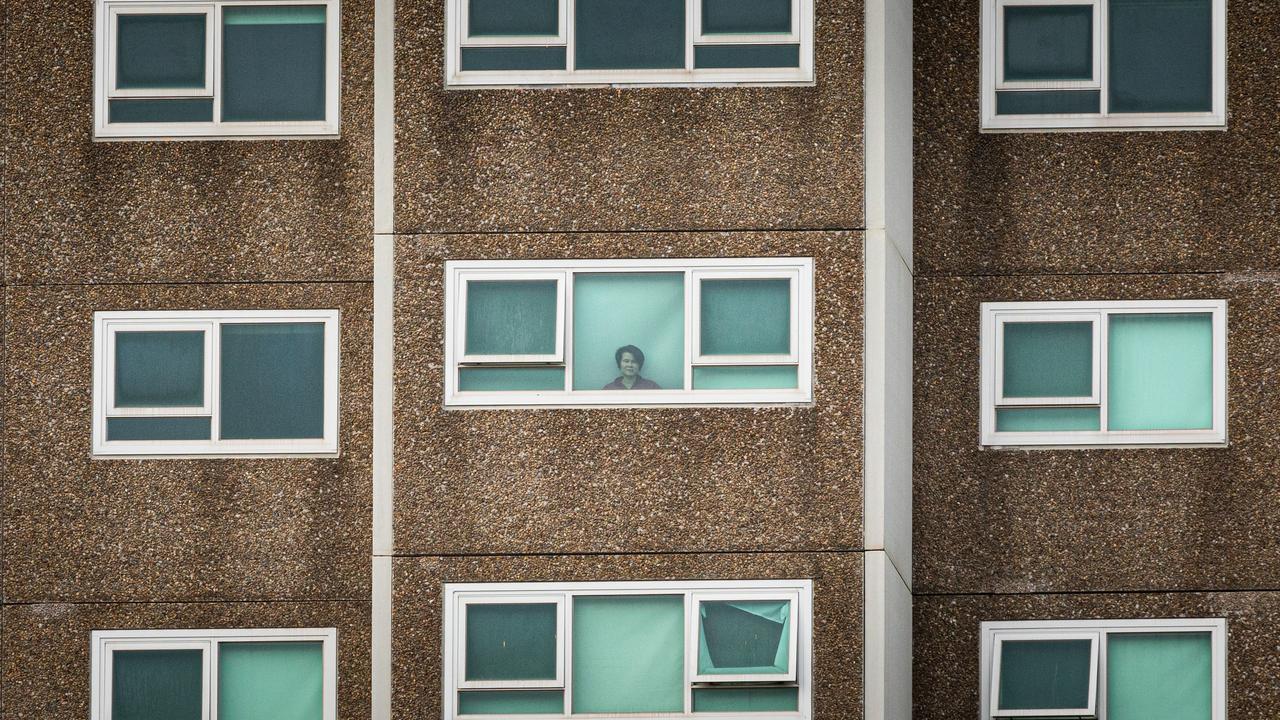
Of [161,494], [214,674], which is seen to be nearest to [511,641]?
[214,674]

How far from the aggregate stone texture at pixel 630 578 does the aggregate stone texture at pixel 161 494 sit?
0.47m

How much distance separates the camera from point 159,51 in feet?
20.3

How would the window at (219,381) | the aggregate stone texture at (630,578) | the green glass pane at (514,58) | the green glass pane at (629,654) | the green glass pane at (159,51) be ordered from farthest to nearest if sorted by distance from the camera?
the green glass pane at (159,51)
the window at (219,381)
the green glass pane at (514,58)
the green glass pane at (629,654)
the aggregate stone texture at (630,578)

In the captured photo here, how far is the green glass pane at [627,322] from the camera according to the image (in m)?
5.89

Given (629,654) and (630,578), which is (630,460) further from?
(629,654)

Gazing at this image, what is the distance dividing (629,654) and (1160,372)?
12.8ft

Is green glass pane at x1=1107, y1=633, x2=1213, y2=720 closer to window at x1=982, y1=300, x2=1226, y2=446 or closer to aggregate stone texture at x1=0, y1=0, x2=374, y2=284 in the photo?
window at x1=982, y1=300, x2=1226, y2=446

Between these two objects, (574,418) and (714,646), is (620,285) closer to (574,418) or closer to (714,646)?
(574,418)

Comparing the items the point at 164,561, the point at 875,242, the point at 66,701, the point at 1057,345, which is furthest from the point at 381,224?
the point at 1057,345

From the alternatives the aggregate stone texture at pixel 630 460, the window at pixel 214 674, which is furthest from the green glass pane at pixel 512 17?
the window at pixel 214 674

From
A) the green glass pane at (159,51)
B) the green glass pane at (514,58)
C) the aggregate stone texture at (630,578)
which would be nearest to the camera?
the aggregate stone texture at (630,578)

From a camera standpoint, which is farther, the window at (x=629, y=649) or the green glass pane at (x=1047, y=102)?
the green glass pane at (x=1047, y=102)

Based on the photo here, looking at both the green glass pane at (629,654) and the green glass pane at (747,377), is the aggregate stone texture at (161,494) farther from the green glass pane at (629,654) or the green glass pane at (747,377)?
the green glass pane at (747,377)

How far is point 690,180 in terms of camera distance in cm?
586
